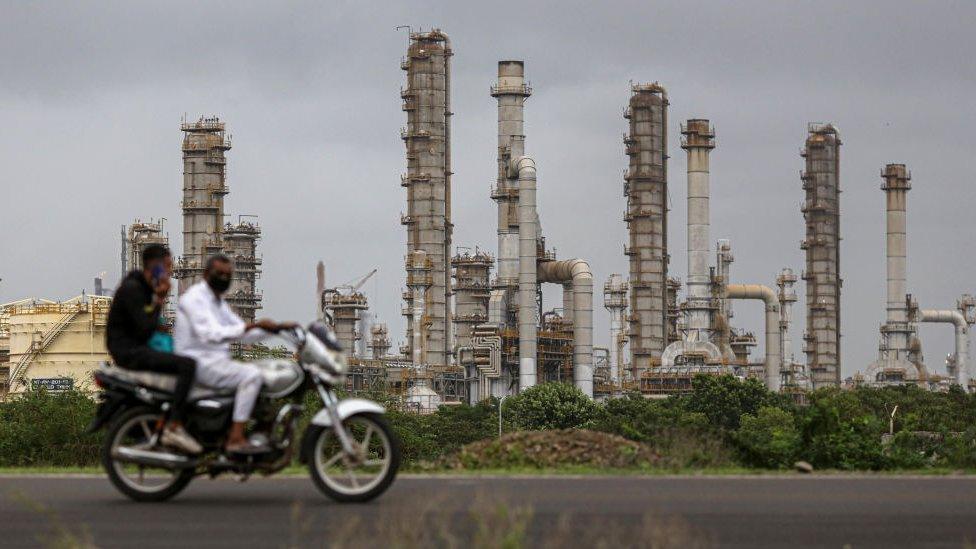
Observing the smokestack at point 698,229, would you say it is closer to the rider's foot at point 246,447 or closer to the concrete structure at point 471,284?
the concrete structure at point 471,284

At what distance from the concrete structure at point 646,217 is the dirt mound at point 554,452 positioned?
96.3 metres

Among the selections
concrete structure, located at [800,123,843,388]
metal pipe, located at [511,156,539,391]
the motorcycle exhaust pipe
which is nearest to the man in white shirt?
the motorcycle exhaust pipe

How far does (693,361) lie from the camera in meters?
109

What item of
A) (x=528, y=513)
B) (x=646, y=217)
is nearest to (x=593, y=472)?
(x=528, y=513)

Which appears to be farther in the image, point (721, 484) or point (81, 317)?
point (81, 317)

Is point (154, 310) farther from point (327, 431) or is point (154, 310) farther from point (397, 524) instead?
point (397, 524)

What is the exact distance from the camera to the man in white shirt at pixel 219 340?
1100cm

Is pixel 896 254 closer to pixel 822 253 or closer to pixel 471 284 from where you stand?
pixel 822 253

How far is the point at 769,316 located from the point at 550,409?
128 feet

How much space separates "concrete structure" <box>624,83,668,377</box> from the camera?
4407 inches

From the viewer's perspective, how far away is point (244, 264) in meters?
111

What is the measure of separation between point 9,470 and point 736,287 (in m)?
105

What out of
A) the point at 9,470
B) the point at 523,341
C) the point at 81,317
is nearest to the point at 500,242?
the point at 523,341

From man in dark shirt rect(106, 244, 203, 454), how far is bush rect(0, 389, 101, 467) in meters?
12.7
